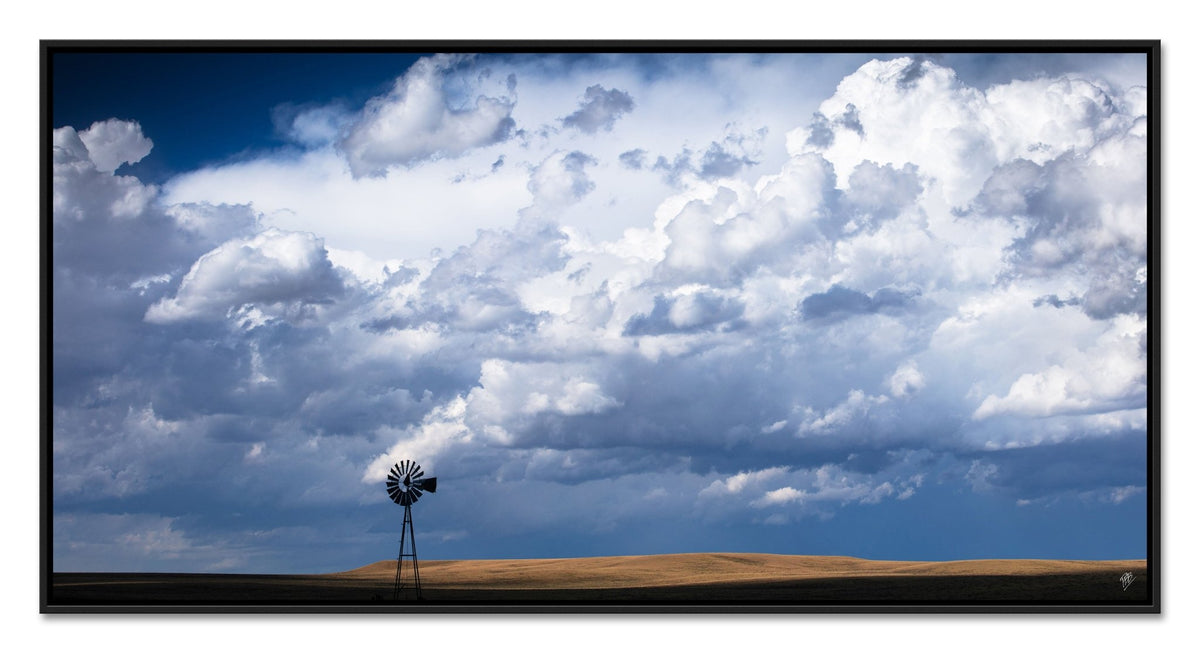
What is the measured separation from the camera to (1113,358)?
26.5 ft

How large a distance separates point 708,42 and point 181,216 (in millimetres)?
4182

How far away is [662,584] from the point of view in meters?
8.24

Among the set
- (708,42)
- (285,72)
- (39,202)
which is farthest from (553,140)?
(39,202)

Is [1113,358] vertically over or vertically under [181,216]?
under

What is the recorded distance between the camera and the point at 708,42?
7953 mm

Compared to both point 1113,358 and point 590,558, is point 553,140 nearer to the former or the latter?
point 590,558

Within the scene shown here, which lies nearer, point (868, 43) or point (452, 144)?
point (868, 43)

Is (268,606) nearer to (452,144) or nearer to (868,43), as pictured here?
(452,144)

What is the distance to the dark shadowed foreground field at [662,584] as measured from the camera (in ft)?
25.7

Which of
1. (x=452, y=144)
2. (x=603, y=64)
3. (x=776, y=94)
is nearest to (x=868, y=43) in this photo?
(x=776, y=94)

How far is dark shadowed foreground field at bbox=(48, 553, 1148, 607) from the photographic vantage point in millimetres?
7836

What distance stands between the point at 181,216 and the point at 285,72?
4.45 ft
